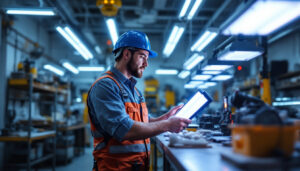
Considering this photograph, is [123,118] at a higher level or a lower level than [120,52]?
lower

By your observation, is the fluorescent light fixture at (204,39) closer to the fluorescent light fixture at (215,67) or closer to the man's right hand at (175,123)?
the fluorescent light fixture at (215,67)

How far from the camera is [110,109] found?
160 cm

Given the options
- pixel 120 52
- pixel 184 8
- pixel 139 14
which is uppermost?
pixel 139 14

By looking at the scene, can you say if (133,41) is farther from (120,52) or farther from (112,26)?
(112,26)

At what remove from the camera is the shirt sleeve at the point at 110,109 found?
1.57m

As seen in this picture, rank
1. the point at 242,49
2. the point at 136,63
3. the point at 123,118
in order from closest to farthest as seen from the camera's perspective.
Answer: the point at 123,118
the point at 136,63
the point at 242,49

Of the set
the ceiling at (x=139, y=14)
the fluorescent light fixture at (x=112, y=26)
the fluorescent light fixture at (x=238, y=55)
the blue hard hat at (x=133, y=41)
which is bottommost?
the fluorescent light fixture at (x=238, y=55)

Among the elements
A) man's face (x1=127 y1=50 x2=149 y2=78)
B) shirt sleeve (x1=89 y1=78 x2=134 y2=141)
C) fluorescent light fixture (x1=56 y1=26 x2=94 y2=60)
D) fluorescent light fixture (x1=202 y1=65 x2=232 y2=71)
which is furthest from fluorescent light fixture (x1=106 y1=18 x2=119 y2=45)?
shirt sleeve (x1=89 y1=78 x2=134 y2=141)

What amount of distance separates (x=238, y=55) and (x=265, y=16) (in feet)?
2.69

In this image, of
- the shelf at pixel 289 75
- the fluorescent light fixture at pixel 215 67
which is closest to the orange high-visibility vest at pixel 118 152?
the fluorescent light fixture at pixel 215 67

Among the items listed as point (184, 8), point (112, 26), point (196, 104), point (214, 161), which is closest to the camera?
point (214, 161)

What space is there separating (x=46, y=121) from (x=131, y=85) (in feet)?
15.8

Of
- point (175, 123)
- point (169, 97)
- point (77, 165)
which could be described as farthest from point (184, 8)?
point (169, 97)

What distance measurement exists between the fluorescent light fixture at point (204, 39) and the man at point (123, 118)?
2007mm
